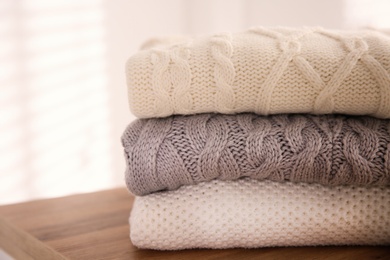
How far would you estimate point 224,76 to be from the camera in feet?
1.43

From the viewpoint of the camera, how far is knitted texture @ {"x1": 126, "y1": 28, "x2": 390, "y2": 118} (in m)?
0.43

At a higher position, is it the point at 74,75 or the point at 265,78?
the point at 265,78

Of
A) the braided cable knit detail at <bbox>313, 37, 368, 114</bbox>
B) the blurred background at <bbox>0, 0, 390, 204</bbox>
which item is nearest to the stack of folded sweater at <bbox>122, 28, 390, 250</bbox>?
the braided cable knit detail at <bbox>313, 37, 368, 114</bbox>

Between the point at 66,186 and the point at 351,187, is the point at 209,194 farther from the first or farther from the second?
the point at 66,186

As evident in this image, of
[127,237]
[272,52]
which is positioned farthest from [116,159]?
[272,52]

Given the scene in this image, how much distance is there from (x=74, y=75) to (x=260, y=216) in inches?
45.2

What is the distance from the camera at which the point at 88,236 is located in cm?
50

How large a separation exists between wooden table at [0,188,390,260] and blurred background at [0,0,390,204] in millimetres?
775

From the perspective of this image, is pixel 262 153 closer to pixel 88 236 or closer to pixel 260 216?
pixel 260 216

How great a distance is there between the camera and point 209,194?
18.0 inches

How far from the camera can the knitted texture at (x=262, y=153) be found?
43 centimetres

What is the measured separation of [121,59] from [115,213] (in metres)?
1.05

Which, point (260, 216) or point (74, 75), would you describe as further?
point (74, 75)

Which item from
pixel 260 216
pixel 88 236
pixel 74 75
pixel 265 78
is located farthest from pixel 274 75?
pixel 74 75
